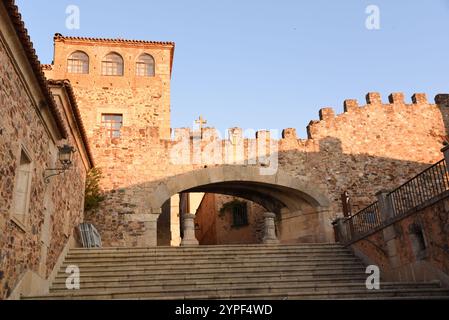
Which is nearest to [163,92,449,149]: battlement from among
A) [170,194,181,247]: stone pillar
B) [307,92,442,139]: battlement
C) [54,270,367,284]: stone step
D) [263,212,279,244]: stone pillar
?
[307,92,442,139]: battlement

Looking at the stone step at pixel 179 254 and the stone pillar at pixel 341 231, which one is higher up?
the stone pillar at pixel 341 231

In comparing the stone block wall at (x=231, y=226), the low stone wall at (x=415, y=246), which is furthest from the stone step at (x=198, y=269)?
the stone block wall at (x=231, y=226)

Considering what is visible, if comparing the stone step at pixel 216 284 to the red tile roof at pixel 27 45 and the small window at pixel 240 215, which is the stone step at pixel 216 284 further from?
the small window at pixel 240 215

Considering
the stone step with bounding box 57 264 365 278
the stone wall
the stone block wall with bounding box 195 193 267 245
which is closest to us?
the stone wall

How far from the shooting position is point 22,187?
7453mm

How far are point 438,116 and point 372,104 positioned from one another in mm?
2914

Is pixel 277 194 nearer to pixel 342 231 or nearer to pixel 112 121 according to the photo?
pixel 342 231

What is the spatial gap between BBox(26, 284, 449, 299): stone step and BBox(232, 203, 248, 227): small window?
12.0 m

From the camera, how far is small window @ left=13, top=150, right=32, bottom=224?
7.28m

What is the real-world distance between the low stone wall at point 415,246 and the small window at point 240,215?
9.56 metres

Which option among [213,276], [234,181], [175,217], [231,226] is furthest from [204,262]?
[175,217]

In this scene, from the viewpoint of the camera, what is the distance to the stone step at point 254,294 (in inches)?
302

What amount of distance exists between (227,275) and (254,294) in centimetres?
228

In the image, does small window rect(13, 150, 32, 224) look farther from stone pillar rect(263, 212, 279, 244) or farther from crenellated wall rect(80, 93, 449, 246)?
stone pillar rect(263, 212, 279, 244)
